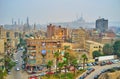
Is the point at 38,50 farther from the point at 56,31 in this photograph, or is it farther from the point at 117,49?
the point at 56,31

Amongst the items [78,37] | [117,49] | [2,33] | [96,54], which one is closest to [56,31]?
[78,37]

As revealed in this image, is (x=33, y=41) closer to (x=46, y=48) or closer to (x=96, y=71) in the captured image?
(x=46, y=48)

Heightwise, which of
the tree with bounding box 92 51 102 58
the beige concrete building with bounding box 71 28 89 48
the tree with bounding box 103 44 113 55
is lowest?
the tree with bounding box 92 51 102 58

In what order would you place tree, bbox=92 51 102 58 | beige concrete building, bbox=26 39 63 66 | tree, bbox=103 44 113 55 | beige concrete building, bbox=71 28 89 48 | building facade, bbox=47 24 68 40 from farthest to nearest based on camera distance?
beige concrete building, bbox=71 28 89 48, building facade, bbox=47 24 68 40, tree, bbox=103 44 113 55, tree, bbox=92 51 102 58, beige concrete building, bbox=26 39 63 66

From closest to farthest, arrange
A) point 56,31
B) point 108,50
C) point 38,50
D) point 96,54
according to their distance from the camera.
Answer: point 38,50
point 96,54
point 108,50
point 56,31

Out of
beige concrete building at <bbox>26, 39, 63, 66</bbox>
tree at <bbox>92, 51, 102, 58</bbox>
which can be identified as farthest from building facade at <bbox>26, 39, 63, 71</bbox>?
tree at <bbox>92, 51, 102, 58</bbox>

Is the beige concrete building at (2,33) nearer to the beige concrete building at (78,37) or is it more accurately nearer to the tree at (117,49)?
the beige concrete building at (78,37)

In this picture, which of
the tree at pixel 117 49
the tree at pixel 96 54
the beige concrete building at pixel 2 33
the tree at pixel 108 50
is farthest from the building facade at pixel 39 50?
the beige concrete building at pixel 2 33

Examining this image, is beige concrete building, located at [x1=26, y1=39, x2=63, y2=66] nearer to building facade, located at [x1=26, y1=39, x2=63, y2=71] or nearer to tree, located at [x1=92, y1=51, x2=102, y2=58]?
building facade, located at [x1=26, y1=39, x2=63, y2=71]

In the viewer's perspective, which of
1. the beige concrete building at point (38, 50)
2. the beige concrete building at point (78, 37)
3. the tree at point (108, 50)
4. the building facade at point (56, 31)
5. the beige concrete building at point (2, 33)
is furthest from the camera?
the beige concrete building at point (2, 33)

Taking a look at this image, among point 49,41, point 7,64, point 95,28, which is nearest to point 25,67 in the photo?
point 7,64

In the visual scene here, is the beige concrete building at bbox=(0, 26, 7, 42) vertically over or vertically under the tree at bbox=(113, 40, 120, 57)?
over

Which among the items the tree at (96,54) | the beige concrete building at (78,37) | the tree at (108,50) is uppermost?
the beige concrete building at (78,37)

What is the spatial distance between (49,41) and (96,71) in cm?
165
